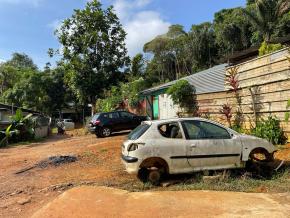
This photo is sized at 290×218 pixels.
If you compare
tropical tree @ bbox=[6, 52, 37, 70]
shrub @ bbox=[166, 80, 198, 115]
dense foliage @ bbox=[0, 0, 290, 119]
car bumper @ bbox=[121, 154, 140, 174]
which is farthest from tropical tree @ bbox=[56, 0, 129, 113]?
tropical tree @ bbox=[6, 52, 37, 70]

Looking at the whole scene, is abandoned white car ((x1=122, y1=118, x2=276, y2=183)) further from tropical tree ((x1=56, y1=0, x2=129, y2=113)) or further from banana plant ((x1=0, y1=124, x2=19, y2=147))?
tropical tree ((x1=56, y1=0, x2=129, y2=113))

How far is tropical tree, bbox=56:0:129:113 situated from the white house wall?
1394cm

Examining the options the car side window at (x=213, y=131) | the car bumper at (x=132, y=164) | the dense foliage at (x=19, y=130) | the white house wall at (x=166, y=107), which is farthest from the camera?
the dense foliage at (x=19, y=130)

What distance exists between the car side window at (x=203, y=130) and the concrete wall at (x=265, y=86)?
331 cm

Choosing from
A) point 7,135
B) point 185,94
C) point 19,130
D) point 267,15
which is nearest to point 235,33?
point 267,15

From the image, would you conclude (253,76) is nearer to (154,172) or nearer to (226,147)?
(226,147)

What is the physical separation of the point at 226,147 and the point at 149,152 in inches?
76.1

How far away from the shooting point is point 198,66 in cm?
5141

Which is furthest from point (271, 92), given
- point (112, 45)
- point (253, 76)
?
point (112, 45)

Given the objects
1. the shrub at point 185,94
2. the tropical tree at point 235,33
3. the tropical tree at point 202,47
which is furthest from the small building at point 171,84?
the tropical tree at point 202,47

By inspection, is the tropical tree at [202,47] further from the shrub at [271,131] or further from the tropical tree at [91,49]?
the shrub at [271,131]

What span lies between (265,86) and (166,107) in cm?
1149

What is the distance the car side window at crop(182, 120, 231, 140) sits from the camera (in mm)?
9172

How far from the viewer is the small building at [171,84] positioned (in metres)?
17.7
